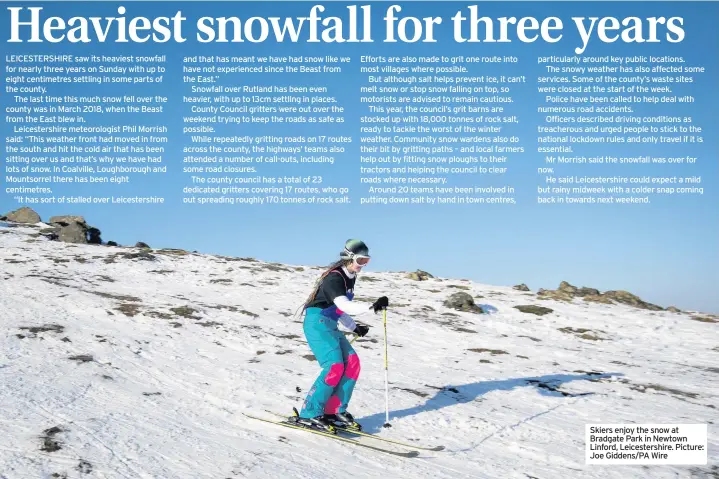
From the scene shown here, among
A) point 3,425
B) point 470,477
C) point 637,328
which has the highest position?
point 3,425

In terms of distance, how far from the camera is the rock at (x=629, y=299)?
27248 mm

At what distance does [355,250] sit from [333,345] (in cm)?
143

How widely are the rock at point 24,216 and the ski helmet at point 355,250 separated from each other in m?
37.7

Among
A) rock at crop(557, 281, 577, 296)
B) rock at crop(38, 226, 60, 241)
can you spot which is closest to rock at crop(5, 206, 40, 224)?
rock at crop(38, 226, 60, 241)

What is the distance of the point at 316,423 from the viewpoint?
24.8 ft

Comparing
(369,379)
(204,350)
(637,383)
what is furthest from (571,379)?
(204,350)

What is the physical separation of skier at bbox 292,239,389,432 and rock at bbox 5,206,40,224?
3761cm

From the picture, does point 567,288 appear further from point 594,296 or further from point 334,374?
point 334,374

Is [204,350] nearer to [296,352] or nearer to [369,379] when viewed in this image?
[296,352]

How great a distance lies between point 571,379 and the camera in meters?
12.7

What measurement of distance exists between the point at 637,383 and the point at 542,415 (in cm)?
444

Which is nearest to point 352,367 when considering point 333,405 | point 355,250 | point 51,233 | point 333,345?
point 333,345

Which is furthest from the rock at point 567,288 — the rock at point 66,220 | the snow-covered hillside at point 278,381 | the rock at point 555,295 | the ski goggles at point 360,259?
the rock at point 66,220

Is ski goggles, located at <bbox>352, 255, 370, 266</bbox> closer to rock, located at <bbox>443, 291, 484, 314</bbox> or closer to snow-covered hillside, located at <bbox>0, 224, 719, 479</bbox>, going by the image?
snow-covered hillside, located at <bbox>0, 224, 719, 479</bbox>
